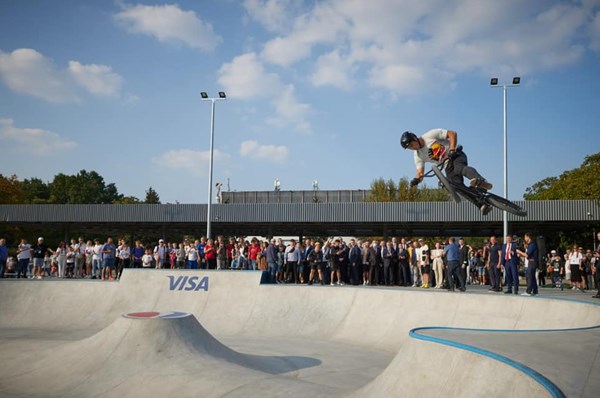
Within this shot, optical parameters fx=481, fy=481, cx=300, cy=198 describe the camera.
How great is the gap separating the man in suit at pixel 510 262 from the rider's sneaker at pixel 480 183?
5.87 metres

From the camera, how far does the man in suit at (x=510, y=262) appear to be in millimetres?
13211

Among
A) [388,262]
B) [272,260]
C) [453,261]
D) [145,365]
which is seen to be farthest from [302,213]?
[145,365]

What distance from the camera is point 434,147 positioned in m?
7.85

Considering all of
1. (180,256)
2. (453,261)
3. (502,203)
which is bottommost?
(180,256)

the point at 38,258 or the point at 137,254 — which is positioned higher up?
the point at 137,254

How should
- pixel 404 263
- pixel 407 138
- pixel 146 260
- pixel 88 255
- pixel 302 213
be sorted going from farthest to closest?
1. pixel 302 213
2. pixel 88 255
3. pixel 146 260
4. pixel 404 263
5. pixel 407 138

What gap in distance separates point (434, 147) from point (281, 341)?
699 cm

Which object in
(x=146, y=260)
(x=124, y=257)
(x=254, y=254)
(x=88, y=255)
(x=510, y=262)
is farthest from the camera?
(x=88, y=255)

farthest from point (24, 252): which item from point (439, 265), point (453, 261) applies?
point (453, 261)

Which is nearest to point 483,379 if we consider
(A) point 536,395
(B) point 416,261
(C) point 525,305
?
(A) point 536,395

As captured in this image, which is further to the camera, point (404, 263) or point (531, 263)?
point (404, 263)

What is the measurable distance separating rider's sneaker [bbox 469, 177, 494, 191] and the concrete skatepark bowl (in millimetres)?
2379

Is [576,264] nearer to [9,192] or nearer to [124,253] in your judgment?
[124,253]

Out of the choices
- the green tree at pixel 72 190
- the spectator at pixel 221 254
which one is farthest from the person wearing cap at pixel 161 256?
the green tree at pixel 72 190
